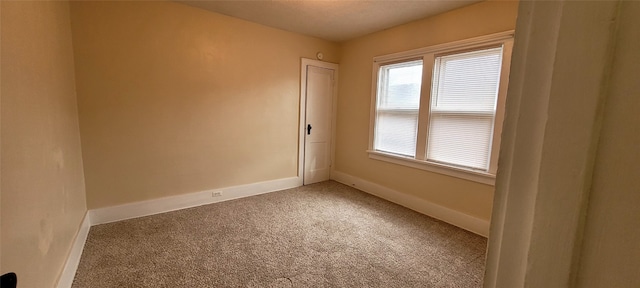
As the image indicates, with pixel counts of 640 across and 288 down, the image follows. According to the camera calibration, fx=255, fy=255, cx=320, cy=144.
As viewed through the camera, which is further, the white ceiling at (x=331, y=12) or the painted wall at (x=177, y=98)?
the white ceiling at (x=331, y=12)

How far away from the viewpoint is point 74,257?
196cm

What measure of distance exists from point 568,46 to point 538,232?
0.26 m

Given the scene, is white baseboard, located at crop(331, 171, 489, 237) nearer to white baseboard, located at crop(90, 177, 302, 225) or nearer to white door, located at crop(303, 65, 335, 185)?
white door, located at crop(303, 65, 335, 185)

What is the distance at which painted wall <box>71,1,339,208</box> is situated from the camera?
2584 millimetres

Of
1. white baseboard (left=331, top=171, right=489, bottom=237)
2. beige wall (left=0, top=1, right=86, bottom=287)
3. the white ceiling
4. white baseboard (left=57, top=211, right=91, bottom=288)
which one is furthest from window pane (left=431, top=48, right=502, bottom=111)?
white baseboard (left=57, top=211, right=91, bottom=288)

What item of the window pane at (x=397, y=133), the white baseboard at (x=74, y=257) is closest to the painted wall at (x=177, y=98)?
the white baseboard at (x=74, y=257)

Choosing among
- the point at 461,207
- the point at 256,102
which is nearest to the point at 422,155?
the point at 461,207

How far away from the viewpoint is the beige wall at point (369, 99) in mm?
2643

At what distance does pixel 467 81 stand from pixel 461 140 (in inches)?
25.4

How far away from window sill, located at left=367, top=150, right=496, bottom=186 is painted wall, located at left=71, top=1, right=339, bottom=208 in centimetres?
147

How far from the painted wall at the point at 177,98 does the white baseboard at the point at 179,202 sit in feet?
0.24

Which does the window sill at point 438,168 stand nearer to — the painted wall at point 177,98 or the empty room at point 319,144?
the empty room at point 319,144

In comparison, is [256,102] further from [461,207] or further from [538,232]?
[538,232]

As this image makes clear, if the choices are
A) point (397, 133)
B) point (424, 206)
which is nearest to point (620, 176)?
point (424, 206)
